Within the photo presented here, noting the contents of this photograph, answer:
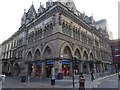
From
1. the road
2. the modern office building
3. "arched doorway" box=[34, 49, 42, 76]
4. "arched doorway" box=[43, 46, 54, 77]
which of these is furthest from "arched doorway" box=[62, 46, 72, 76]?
the road

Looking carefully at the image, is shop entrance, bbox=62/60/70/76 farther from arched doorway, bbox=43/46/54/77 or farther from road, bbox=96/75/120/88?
road, bbox=96/75/120/88

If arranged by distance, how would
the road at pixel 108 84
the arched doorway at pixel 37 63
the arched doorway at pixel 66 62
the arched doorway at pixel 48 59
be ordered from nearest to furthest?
the road at pixel 108 84, the arched doorway at pixel 66 62, the arched doorway at pixel 48 59, the arched doorway at pixel 37 63

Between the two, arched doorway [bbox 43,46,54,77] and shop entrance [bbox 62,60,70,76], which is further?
arched doorway [bbox 43,46,54,77]

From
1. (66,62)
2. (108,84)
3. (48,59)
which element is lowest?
(108,84)

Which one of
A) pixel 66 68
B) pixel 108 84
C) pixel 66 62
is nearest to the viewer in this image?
pixel 108 84

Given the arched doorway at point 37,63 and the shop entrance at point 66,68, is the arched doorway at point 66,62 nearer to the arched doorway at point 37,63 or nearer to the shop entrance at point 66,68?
the shop entrance at point 66,68

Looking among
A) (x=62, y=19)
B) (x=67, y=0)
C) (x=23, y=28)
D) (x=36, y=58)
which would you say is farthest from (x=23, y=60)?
(x=67, y=0)

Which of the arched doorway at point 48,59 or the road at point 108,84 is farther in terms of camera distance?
the arched doorway at point 48,59

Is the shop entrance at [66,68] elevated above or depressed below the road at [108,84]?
above

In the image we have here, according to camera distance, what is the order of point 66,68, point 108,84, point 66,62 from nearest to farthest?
point 108,84 < point 66,62 < point 66,68

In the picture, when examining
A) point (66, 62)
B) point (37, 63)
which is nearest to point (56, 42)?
point (66, 62)

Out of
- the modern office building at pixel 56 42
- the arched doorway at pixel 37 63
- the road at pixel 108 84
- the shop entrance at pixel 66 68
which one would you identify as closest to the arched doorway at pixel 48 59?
the modern office building at pixel 56 42

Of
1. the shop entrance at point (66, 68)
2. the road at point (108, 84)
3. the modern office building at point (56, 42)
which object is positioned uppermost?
the modern office building at point (56, 42)

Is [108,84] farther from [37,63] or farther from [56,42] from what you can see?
[37,63]
